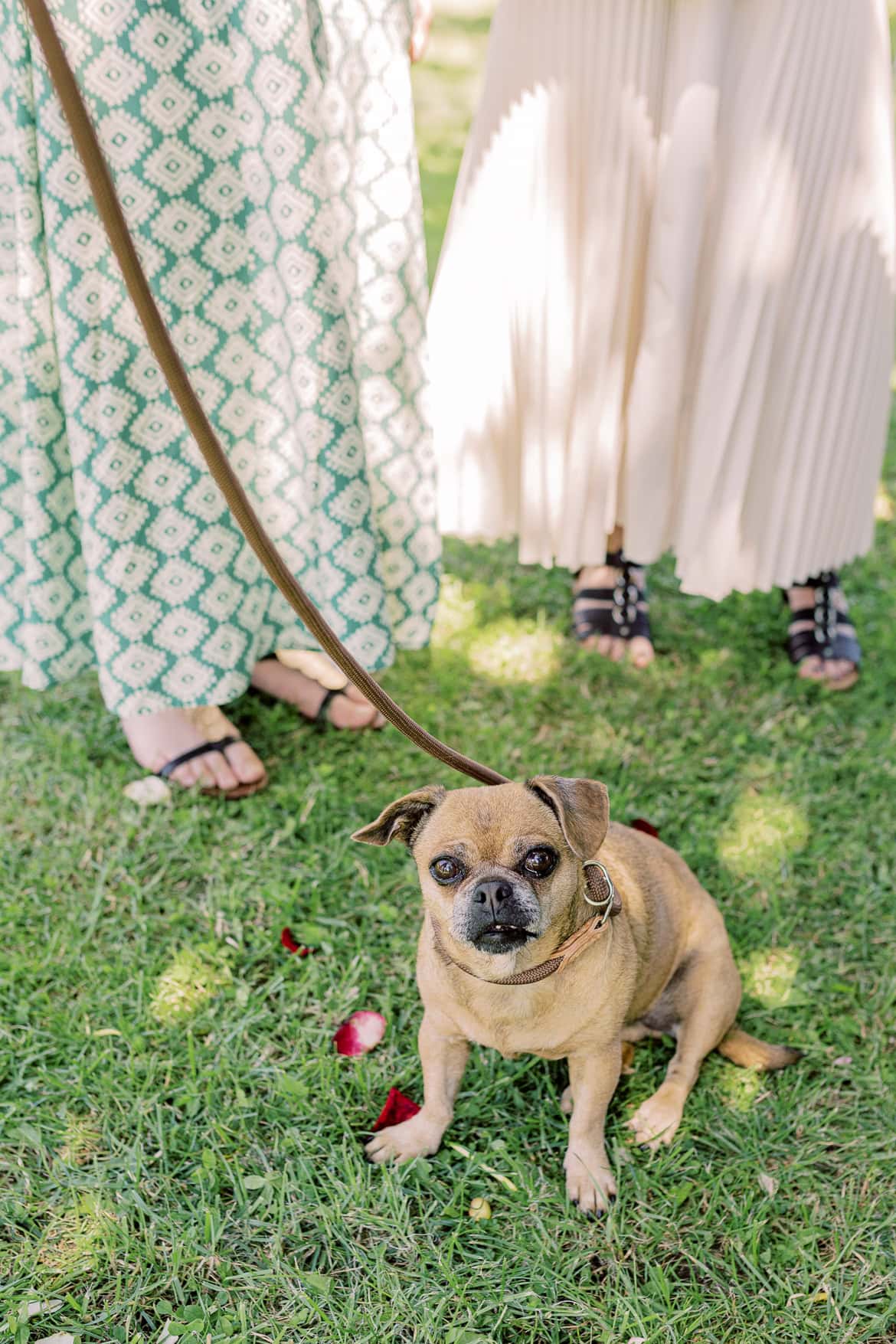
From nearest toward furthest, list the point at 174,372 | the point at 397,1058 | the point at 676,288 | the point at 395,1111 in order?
the point at 174,372 < the point at 395,1111 < the point at 397,1058 < the point at 676,288

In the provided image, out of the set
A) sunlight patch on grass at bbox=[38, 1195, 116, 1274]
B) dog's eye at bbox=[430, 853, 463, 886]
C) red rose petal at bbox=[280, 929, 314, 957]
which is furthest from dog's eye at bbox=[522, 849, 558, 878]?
sunlight patch on grass at bbox=[38, 1195, 116, 1274]

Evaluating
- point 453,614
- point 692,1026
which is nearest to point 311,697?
point 453,614

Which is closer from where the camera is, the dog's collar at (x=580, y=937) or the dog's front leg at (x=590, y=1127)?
the dog's collar at (x=580, y=937)

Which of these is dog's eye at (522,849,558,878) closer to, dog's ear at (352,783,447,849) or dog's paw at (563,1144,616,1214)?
dog's ear at (352,783,447,849)

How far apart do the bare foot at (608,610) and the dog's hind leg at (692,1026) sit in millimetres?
1397

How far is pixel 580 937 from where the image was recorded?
1874mm

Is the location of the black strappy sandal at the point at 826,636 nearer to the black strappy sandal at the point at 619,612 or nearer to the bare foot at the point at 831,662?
the bare foot at the point at 831,662

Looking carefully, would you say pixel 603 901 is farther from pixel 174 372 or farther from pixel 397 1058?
pixel 174 372

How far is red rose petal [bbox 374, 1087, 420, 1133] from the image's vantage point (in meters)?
2.14

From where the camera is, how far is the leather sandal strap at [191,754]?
295cm

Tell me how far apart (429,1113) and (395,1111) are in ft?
0.25

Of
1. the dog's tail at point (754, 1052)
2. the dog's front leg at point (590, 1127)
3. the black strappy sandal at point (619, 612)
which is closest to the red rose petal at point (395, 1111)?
the dog's front leg at point (590, 1127)

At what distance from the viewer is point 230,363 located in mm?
2512

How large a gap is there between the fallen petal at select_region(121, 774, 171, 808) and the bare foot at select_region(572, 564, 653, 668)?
1420 mm
